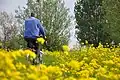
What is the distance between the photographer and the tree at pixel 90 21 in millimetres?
53344

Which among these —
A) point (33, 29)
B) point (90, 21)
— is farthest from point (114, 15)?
point (33, 29)

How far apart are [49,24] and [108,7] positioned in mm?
17636

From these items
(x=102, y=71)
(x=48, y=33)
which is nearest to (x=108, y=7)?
(x=48, y=33)

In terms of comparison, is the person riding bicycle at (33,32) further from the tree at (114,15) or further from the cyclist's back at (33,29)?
the tree at (114,15)

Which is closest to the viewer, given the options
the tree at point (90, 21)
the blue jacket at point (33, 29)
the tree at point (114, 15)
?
the blue jacket at point (33, 29)

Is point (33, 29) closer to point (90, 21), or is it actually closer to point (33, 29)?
point (33, 29)

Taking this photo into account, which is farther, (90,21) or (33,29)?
(90,21)

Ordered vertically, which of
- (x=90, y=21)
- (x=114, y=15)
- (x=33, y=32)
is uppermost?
(x=33, y=32)

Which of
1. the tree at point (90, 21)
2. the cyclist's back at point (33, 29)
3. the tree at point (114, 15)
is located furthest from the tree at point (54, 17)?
the cyclist's back at point (33, 29)

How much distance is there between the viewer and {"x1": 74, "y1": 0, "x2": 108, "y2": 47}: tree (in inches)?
2100

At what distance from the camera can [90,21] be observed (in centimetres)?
5544

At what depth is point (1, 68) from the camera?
4773 mm

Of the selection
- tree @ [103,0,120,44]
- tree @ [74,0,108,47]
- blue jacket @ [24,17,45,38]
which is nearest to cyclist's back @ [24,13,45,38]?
blue jacket @ [24,17,45,38]

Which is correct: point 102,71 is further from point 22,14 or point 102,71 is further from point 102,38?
point 22,14
